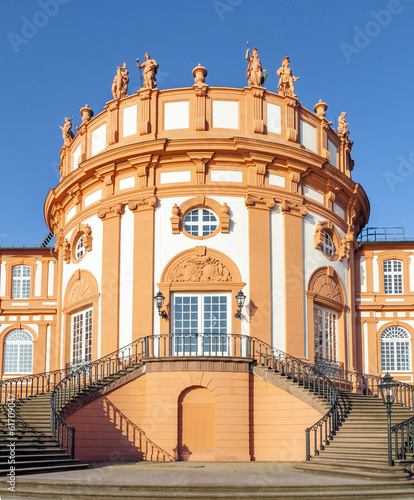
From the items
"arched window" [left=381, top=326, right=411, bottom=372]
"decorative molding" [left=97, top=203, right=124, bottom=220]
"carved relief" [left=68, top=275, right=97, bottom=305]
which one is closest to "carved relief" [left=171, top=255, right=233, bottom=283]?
"decorative molding" [left=97, top=203, right=124, bottom=220]

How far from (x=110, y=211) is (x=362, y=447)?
12.1m

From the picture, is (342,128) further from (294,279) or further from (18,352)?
(18,352)

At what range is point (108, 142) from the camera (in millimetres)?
27203

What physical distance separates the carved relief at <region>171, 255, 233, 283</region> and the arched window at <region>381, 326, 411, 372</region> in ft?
31.2

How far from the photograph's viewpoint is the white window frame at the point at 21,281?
110 ft

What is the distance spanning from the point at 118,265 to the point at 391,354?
1239 centimetres

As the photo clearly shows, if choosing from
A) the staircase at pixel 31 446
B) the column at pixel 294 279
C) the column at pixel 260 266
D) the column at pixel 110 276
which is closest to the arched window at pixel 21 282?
the column at pixel 110 276

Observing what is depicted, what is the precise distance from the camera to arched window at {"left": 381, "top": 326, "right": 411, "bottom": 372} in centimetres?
3091

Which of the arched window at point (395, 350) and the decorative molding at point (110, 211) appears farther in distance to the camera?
the arched window at point (395, 350)

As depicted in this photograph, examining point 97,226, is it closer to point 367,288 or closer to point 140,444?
point 140,444

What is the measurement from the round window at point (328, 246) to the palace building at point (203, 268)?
0.08 meters

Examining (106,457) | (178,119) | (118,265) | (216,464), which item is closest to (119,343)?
(118,265)

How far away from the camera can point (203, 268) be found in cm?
2500

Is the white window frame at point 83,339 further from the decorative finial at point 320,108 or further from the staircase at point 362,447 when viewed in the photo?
the decorative finial at point 320,108
